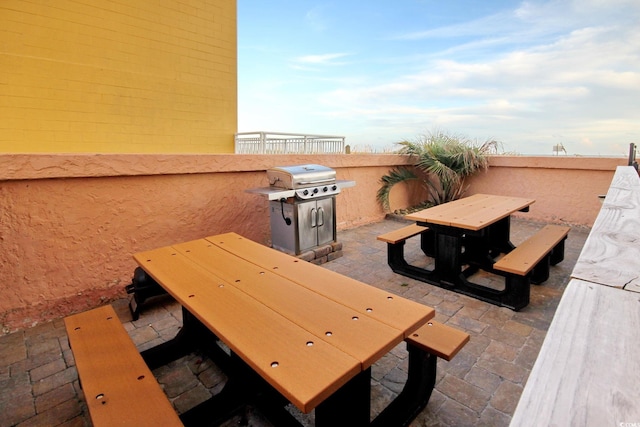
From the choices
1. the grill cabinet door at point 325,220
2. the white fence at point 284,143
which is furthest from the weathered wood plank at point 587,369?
the white fence at point 284,143

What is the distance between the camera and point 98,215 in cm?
279

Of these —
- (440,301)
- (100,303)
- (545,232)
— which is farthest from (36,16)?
(545,232)

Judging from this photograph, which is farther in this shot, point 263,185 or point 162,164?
point 263,185

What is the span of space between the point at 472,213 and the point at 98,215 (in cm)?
340

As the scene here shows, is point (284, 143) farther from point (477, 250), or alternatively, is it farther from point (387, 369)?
point (387, 369)

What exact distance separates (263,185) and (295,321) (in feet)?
9.40

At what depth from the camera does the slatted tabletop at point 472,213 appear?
2832 millimetres

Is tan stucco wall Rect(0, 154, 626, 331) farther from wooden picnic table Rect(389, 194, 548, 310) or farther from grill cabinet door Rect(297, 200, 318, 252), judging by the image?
wooden picnic table Rect(389, 194, 548, 310)

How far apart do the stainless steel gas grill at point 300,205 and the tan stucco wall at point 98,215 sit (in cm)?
38

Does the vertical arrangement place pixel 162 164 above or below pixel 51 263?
above

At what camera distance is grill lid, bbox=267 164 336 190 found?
336cm

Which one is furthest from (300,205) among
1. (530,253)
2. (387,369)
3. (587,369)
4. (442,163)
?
(442,163)

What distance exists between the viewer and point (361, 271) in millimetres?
3498

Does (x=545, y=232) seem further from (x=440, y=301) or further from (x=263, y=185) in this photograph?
(x=263, y=185)
